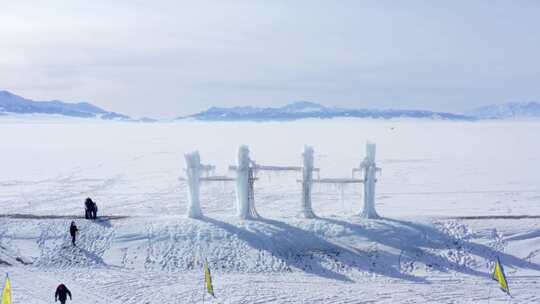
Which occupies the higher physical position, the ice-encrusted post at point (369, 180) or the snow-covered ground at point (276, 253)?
the ice-encrusted post at point (369, 180)

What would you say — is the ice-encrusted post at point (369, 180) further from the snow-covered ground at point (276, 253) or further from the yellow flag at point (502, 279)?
the yellow flag at point (502, 279)

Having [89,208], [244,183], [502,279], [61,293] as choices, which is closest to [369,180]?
[244,183]

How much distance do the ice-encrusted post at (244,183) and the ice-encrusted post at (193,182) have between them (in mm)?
1878

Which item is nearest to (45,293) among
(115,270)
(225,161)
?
(115,270)

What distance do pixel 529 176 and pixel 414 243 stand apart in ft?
86.8

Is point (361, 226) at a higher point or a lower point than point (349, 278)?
higher

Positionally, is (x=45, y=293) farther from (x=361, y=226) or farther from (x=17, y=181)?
(x=17, y=181)

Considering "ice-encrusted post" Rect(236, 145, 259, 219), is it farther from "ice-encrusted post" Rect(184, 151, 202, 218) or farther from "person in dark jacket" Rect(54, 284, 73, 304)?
"person in dark jacket" Rect(54, 284, 73, 304)

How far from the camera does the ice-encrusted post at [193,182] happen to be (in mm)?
23875

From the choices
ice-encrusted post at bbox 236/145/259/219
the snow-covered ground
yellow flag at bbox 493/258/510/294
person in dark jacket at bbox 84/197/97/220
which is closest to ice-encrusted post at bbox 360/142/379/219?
the snow-covered ground

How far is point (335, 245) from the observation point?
21859 mm

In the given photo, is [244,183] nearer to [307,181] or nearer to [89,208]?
[307,181]

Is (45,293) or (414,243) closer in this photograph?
(45,293)

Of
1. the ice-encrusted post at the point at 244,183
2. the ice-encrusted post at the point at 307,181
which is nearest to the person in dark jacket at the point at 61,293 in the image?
the ice-encrusted post at the point at 244,183
